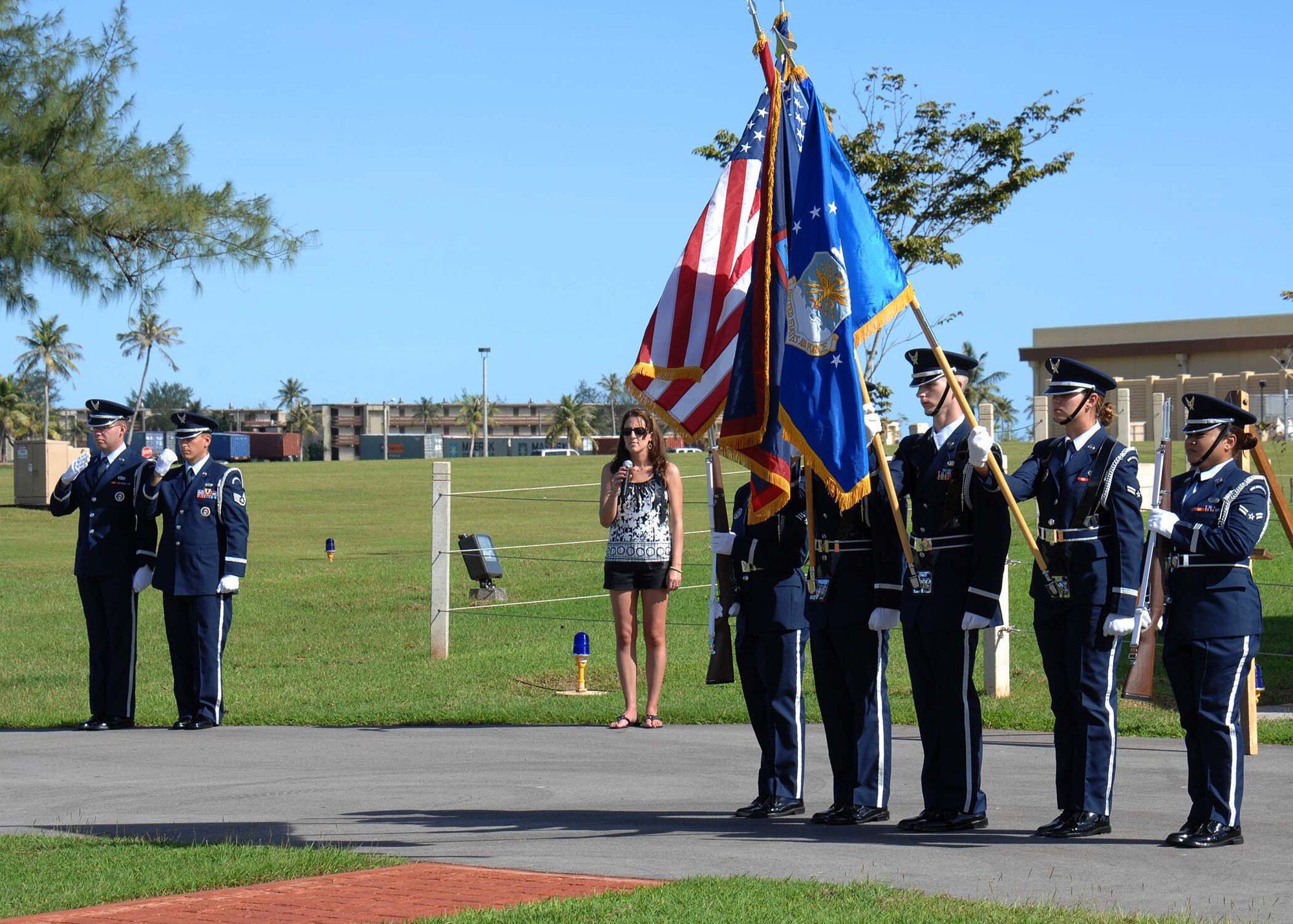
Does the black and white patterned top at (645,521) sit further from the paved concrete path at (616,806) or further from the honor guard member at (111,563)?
the honor guard member at (111,563)

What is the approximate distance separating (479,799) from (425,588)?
12748 millimetres

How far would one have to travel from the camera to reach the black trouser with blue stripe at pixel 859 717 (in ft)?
24.2

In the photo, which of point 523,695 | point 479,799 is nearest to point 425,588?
point 523,695

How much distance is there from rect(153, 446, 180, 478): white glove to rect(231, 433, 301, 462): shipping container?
89931 mm

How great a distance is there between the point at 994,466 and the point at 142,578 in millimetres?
6524

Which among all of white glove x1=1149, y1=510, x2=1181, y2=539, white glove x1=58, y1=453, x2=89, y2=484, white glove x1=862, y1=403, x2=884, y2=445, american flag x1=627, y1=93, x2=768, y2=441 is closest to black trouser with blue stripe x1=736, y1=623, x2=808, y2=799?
white glove x1=862, y1=403, x2=884, y2=445

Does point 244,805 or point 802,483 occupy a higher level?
point 802,483

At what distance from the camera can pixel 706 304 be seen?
8492 mm

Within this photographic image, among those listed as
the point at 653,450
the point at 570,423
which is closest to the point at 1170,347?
the point at 570,423

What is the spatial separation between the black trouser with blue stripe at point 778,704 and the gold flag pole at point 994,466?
1256 millimetres

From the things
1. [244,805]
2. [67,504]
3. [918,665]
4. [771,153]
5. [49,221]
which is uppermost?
[49,221]

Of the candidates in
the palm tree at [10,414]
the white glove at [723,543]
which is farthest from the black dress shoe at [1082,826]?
the palm tree at [10,414]

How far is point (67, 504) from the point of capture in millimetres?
11211

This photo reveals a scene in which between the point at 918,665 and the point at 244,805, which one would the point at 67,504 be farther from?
the point at 918,665
